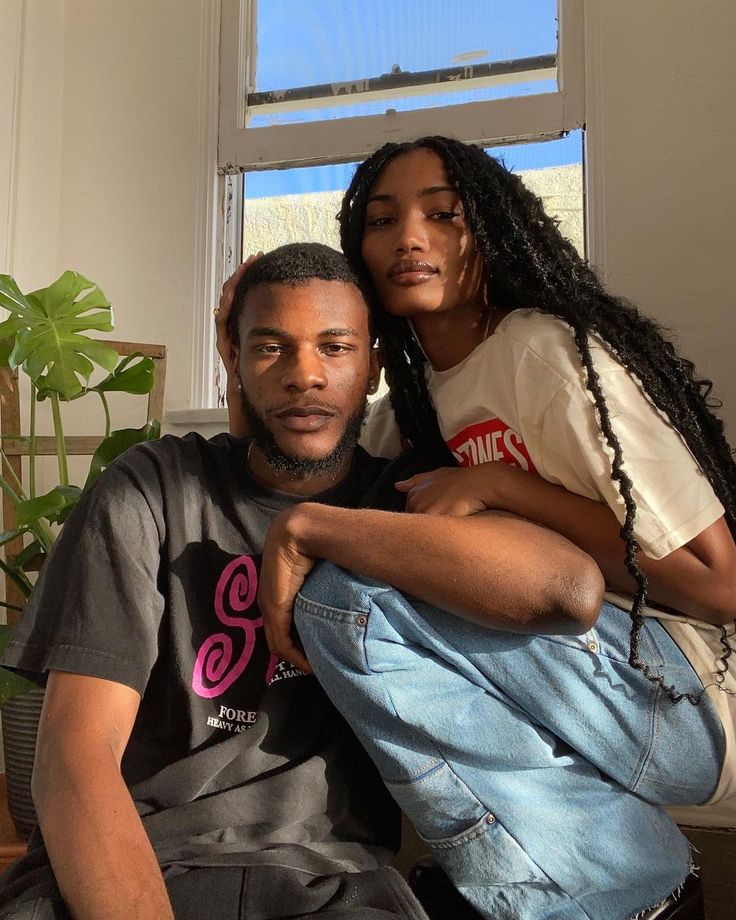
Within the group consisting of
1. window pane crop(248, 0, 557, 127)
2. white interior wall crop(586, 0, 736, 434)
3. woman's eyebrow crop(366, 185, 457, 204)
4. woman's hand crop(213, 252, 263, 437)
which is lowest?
woman's hand crop(213, 252, 263, 437)

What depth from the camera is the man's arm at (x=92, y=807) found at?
0.85 meters

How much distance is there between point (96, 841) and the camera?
87 cm

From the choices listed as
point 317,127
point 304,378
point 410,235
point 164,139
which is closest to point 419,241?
point 410,235

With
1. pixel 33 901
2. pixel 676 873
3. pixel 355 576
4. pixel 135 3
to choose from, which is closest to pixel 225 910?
pixel 33 901

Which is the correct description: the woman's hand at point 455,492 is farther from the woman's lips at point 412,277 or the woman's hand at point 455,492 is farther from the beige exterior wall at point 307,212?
the beige exterior wall at point 307,212

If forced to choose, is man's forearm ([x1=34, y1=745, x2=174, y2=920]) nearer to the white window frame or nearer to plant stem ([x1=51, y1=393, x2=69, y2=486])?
plant stem ([x1=51, y1=393, x2=69, y2=486])

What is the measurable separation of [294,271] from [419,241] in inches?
8.0

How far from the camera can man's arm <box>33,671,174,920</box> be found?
2.77 feet

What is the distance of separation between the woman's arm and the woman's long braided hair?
40 millimetres

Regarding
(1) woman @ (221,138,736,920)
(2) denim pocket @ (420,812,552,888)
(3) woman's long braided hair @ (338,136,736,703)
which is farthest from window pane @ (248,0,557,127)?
(2) denim pocket @ (420,812,552,888)

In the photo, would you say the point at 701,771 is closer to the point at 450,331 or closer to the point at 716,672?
the point at 716,672

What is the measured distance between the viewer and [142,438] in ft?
6.23

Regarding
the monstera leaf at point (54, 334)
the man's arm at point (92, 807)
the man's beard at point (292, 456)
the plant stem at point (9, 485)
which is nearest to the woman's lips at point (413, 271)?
the man's beard at point (292, 456)

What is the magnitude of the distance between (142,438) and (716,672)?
122 centimetres
